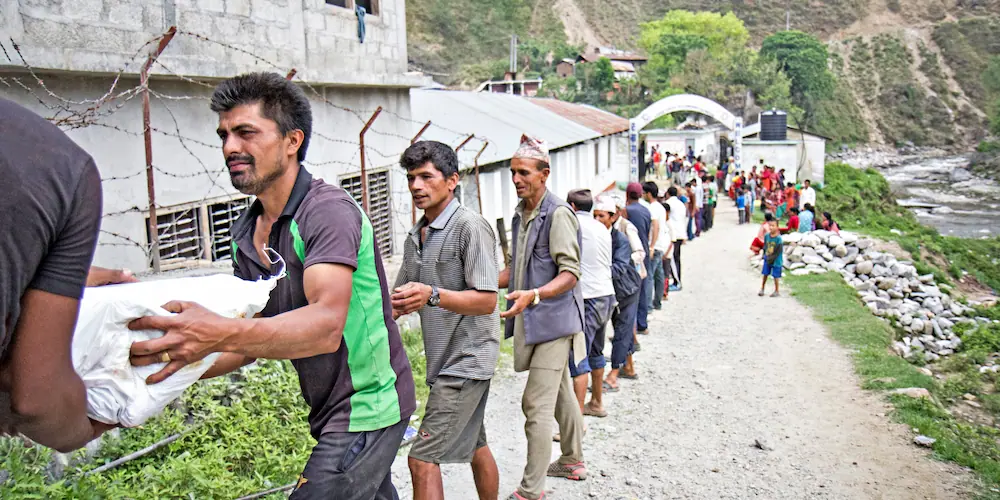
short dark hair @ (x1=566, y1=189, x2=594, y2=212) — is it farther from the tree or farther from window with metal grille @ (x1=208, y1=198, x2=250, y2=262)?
the tree

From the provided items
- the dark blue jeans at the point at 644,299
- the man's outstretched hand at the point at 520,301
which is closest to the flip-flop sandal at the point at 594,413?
the man's outstretched hand at the point at 520,301

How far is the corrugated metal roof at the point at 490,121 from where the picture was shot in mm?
11633

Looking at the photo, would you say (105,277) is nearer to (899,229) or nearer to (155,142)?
(155,142)

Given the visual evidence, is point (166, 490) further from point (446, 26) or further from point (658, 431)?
point (446, 26)

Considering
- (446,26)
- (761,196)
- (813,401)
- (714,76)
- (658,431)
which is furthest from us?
(446,26)

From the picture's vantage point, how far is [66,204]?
1.44 metres

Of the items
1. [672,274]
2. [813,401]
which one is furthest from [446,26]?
[813,401]

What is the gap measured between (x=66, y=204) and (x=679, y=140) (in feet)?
117

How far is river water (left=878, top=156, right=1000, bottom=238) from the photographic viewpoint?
32.9m

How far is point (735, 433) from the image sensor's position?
601cm

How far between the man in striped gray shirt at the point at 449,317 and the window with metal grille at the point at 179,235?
267 centimetres

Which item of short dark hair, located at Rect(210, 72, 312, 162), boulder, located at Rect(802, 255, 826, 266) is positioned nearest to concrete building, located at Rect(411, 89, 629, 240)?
boulder, located at Rect(802, 255, 826, 266)

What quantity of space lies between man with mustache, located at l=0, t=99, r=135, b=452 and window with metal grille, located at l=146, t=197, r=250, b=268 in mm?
4039

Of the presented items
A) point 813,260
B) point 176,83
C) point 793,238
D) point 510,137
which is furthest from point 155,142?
point 793,238
